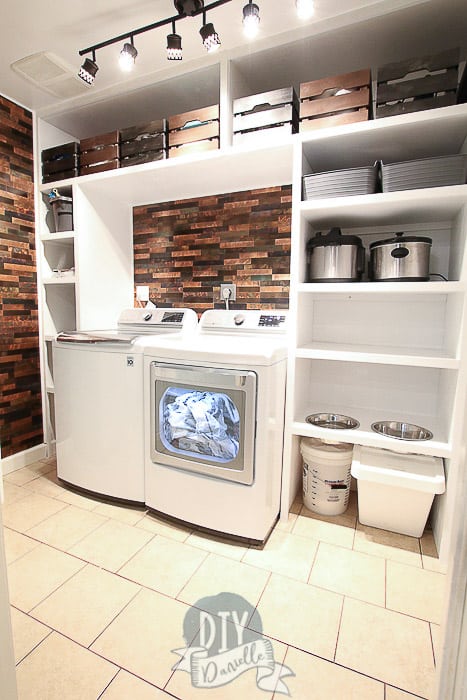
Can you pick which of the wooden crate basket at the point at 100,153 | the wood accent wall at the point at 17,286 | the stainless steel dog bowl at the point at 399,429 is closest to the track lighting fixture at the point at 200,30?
the wooden crate basket at the point at 100,153

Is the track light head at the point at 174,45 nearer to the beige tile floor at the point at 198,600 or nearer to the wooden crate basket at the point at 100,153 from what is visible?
the wooden crate basket at the point at 100,153

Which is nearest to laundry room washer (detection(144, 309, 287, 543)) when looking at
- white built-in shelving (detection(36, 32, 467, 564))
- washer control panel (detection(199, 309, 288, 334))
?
washer control panel (detection(199, 309, 288, 334))

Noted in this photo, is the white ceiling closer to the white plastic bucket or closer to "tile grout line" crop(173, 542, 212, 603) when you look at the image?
the white plastic bucket

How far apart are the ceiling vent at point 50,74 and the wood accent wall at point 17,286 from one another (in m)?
0.38

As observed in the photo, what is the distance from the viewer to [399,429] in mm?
1971

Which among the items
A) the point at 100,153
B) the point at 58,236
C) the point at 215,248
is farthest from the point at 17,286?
the point at 215,248

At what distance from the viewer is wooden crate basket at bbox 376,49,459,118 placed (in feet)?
5.01

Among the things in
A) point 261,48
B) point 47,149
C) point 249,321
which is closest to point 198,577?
point 249,321

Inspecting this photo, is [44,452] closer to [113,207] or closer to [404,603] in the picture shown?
[113,207]

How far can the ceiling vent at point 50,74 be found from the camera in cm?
193

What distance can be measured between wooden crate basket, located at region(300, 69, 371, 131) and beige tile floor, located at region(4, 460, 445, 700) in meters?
2.12

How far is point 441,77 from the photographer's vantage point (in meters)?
1.54

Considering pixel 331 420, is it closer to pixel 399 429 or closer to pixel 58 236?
pixel 399 429

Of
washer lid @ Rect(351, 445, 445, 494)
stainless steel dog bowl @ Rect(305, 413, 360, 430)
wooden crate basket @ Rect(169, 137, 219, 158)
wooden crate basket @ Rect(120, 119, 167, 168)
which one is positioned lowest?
washer lid @ Rect(351, 445, 445, 494)
